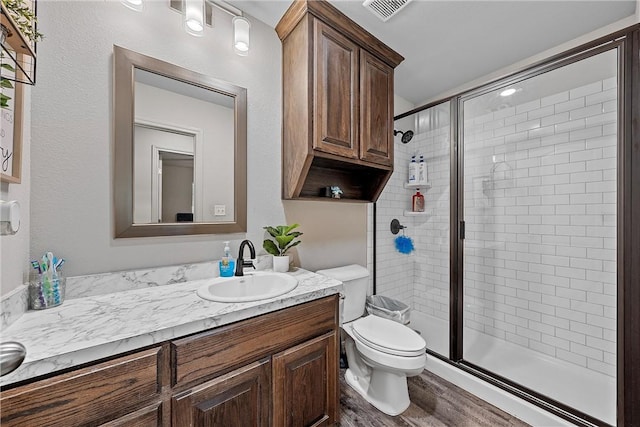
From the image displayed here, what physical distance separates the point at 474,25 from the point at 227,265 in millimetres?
2204

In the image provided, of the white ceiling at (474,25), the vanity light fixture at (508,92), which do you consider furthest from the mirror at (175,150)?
the vanity light fixture at (508,92)

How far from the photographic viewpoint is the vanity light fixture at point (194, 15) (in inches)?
52.2

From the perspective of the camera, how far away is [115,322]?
0.89 metres

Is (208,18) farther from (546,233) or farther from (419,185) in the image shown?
(546,233)

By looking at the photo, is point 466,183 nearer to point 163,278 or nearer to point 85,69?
Result: point 163,278

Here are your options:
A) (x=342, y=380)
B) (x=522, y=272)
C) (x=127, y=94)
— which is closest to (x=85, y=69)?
(x=127, y=94)

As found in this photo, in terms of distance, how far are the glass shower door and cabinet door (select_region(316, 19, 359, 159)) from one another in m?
1.02

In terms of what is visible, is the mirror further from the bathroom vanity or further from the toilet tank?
the toilet tank

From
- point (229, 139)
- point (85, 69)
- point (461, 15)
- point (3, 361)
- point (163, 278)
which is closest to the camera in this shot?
point (3, 361)

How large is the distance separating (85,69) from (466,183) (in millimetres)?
2560

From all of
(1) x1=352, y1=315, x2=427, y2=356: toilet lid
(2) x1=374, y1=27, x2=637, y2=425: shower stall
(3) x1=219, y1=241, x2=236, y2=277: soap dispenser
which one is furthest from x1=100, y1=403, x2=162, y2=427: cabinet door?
(2) x1=374, y1=27, x2=637, y2=425: shower stall

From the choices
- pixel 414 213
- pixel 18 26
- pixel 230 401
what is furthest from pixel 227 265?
pixel 414 213

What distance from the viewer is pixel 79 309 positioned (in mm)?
1008

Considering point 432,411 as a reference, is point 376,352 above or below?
above
